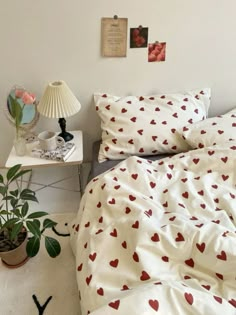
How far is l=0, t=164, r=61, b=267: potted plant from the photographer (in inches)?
55.0

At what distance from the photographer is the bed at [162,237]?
92cm

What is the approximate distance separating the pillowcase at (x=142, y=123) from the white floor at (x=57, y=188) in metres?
0.37

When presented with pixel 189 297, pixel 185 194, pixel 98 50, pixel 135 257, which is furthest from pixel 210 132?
pixel 189 297

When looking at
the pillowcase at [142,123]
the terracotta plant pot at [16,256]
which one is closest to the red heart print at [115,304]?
the terracotta plant pot at [16,256]

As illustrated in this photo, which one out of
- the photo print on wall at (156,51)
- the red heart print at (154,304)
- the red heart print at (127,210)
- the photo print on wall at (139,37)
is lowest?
the red heart print at (154,304)

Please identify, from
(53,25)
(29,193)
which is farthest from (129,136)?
(53,25)

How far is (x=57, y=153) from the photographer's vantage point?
1729 millimetres

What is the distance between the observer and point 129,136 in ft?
5.84

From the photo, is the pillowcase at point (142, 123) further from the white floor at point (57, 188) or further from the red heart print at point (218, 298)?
the red heart print at point (218, 298)

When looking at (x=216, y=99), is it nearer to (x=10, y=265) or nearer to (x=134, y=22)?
(x=134, y=22)

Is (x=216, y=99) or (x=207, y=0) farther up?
(x=207, y=0)

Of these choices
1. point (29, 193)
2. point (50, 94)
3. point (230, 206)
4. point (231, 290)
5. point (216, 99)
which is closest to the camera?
point (231, 290)

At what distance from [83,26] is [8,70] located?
0.52 meters

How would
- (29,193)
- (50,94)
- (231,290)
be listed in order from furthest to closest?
(50,94)
(29,193)
(231,290)
